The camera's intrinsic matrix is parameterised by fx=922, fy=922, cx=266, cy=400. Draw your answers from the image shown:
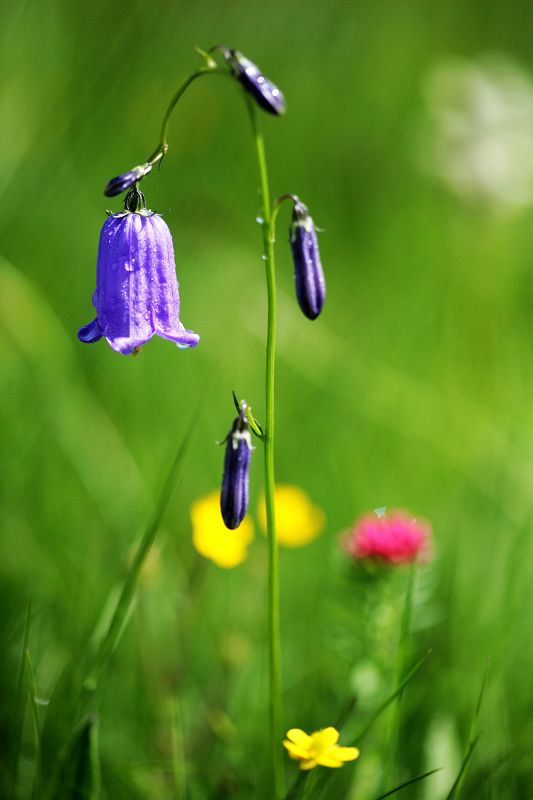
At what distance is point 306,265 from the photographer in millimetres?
1790

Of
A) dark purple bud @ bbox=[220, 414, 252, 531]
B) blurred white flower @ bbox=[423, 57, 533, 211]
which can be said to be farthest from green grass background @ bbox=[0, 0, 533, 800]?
dark purple bud @ bbox=[220, 414, 252, 531]

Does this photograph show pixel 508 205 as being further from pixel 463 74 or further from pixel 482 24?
pixel 482 24

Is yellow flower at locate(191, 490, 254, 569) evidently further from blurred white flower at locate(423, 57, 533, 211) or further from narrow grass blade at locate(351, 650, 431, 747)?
blurred white flower at locate(423, 57, 533, 211)

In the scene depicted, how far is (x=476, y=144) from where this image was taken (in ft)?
17.5

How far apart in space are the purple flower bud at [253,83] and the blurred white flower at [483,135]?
12.3ft

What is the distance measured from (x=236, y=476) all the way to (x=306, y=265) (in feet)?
1.41

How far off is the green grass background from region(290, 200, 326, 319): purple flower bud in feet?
2.85

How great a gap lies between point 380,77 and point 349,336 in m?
2.87

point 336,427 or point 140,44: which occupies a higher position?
point 140,44

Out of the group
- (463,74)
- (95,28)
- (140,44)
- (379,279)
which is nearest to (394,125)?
(463,74)

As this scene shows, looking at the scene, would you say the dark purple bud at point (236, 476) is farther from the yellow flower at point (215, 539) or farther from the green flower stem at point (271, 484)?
the yellow flower at point (215, 539)

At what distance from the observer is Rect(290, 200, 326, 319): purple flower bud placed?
1784mm

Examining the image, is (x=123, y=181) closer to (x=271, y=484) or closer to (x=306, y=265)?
(x=306, y=265)

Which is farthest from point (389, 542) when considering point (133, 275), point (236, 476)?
point (133, 275)
